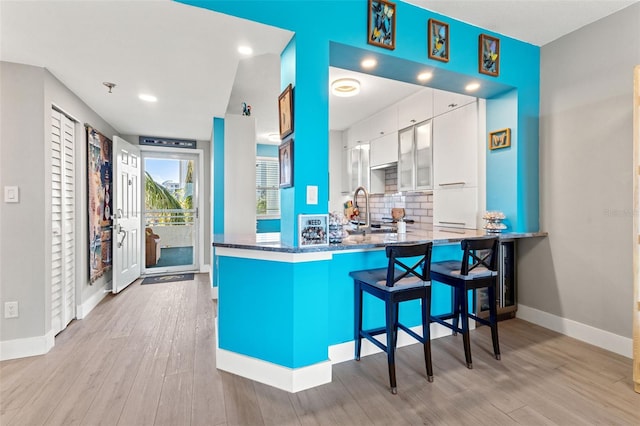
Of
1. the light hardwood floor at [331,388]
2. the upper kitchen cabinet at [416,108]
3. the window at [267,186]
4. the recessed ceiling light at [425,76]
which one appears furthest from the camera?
the window at [267,186]

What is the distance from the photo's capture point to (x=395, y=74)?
261 centimetres

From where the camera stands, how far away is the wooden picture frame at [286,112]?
81.2 inches

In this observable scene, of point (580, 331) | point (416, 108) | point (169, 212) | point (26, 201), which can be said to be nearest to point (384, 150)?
point (416, 108)

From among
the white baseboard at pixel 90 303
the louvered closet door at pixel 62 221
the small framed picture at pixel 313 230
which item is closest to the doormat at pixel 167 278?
the white baseboard at pixel 90 303

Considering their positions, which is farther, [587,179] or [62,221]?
[62,221]

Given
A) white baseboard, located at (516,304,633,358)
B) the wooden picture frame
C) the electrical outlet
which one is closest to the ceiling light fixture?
the wooden picture frame

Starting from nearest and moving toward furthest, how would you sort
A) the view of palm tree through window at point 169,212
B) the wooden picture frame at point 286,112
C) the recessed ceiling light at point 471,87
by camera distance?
the wooden picture frame at point 286,112 < the recessed ceiling light at point 471,87 < the view of palm tree through window at point 169,212

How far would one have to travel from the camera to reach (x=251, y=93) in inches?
139

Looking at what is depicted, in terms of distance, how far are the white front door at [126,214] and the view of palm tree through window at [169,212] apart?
31 centimetres

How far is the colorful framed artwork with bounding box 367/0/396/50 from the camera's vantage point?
2.19 metres

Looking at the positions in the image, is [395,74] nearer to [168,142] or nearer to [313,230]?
[313,230]

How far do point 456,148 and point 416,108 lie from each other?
85cm

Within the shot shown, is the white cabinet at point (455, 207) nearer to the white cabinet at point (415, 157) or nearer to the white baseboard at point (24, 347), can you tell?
the white cabinet at point (415, 157)

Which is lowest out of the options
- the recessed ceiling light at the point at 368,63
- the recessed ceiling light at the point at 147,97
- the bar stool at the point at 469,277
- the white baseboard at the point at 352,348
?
the white baseboard at the point at 352,348
